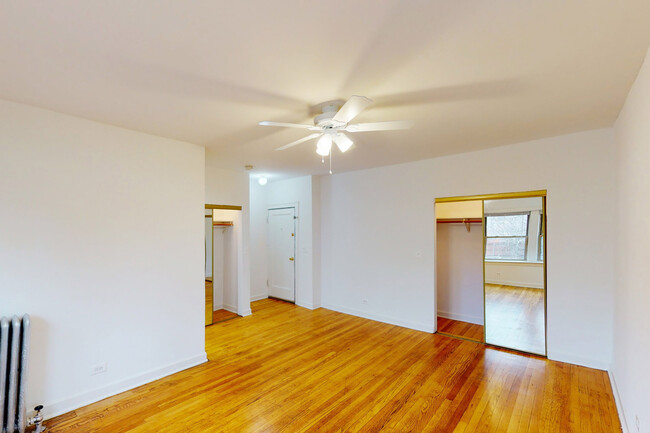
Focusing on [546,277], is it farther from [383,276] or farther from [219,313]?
[219,313]

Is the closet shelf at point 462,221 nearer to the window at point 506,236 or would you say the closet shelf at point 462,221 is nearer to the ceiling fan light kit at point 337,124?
the window at point 506,236

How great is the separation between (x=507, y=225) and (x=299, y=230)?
3574mm

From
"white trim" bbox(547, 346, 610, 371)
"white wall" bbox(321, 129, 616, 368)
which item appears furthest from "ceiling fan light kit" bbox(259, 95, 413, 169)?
"white trim" bbox(547, 346, 610, 371)

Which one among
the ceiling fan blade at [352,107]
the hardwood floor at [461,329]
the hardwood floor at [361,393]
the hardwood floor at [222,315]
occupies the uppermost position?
the ceiling fan blade at [352,107]

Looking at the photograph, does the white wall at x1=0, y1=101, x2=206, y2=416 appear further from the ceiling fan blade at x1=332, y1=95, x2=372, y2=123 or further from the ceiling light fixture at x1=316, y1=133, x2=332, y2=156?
the ceiling fan blade at x1=332, y1=95, x2=372, y2=123

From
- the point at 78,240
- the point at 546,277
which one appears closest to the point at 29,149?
the point at 78,240

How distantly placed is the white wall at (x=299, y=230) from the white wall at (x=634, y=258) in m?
4.19

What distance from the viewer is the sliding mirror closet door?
3664mm

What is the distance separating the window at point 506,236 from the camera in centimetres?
382

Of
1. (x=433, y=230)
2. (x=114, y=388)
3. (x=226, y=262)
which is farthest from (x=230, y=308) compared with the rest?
(x=433, y=230)

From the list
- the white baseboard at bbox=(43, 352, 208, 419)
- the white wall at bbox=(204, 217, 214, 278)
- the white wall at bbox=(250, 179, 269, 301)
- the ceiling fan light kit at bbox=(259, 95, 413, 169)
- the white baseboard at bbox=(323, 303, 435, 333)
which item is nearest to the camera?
the ceiling fan light kit at bbox=(259, 95, 413, 169)

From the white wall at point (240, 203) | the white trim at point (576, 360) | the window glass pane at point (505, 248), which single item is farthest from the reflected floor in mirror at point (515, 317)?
the white wall at point (240, 203)

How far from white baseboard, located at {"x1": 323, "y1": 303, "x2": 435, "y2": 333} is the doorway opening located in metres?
1.78

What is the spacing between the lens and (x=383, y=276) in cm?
493
